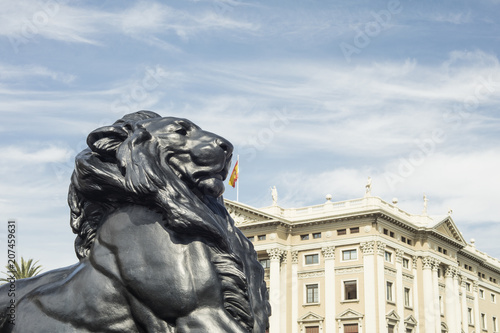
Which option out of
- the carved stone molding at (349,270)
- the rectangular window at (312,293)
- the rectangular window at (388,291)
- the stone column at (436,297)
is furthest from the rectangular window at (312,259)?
the stone column at (436,297)

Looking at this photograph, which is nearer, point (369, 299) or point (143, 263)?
point (143, 263)

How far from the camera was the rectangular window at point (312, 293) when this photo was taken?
41.8 m

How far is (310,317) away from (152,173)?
1614 inches

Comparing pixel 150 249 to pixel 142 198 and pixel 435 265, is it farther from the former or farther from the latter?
pixel 435 265

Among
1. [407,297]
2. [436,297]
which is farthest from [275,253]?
[436,297]

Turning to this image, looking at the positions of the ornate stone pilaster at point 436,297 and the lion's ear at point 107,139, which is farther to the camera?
the ornate stone pilaster at point 436,297

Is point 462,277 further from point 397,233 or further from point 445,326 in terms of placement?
point 397,233

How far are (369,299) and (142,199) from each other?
3923cm

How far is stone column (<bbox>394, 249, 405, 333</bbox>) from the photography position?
135 ft

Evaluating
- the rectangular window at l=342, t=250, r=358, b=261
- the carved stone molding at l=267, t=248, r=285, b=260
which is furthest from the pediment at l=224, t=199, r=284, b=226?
the rectangular window at l=342, t=250, r=358, b=261

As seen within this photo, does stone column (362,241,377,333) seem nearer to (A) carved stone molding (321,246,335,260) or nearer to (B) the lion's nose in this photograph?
(A) carved stone molding (321,246,335,260)

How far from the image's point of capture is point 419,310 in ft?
144

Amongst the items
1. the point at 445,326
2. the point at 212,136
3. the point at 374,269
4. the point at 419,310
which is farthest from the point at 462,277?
the point at 212,136

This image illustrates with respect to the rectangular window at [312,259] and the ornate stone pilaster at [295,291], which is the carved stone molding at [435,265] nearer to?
the rectangular window at [312,259]
